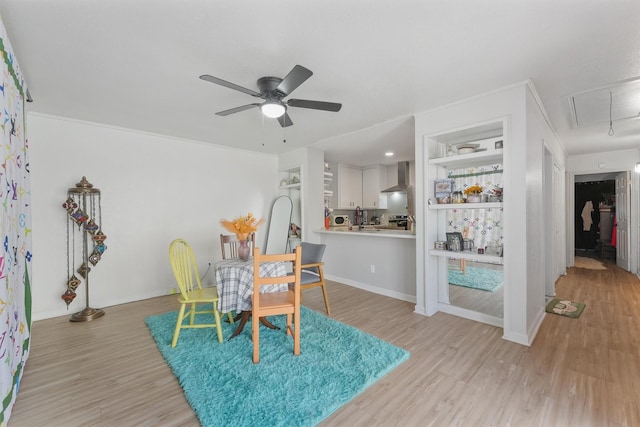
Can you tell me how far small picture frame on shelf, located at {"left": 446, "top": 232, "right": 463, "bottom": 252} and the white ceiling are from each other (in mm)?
1500

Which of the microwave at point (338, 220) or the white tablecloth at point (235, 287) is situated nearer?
the white tablecloth at point (235, 287)

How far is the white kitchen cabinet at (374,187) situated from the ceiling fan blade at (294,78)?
4981mm

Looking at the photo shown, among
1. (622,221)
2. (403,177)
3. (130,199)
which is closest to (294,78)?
(130,199)

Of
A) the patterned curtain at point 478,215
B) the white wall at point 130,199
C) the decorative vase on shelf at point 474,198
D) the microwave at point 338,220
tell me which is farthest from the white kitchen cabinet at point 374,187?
the decorative vase on shelf at point 474,198

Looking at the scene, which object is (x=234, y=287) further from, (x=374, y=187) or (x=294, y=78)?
(x=374, y=187)

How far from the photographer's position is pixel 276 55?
2.05m

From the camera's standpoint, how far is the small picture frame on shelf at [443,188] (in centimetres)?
315

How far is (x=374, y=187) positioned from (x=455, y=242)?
3.91m

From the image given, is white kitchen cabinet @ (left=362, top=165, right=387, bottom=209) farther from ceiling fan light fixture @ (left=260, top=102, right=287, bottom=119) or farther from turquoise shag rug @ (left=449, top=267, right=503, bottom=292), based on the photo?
ceiling fan light fixture @ (left=260, top=102, right=287, bottom=119)

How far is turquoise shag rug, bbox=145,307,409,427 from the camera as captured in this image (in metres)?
1.68

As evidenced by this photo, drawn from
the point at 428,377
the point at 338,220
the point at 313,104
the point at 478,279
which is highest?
the point at 313,104

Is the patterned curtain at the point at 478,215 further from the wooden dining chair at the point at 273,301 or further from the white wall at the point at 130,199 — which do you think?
the white wall at the point at 130,199

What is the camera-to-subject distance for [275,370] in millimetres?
2109

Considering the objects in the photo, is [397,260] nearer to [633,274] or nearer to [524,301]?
[524,301]
